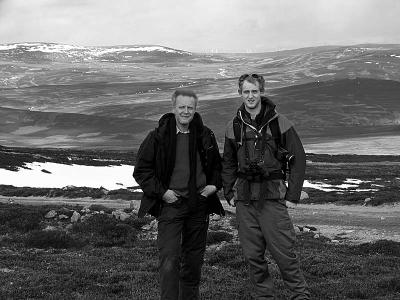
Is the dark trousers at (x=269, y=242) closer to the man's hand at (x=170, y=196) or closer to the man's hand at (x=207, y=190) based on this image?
the man's hand at (x=207, y=190)

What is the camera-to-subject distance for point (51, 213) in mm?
20000

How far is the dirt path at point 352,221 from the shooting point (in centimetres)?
1817

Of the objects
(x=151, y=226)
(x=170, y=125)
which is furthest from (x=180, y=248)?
Result: (x=151, y=226)

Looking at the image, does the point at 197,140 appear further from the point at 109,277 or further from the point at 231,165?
the point at 109,277

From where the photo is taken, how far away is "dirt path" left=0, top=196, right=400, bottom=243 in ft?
59.6

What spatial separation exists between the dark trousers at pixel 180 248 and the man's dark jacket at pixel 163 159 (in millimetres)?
238

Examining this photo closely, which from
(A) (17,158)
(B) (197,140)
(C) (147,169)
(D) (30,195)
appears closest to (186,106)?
(B) (197,140)

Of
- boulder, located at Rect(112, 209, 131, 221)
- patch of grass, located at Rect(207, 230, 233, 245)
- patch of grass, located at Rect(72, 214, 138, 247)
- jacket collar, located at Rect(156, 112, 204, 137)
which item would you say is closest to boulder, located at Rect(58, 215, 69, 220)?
patch of grass, located at Rect(72, 214, 138, 247)

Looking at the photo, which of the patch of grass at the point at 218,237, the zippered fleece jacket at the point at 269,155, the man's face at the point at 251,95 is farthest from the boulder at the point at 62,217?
the man's face at the point at 251,95

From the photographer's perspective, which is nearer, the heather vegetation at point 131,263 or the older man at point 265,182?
the older man at point 265,182

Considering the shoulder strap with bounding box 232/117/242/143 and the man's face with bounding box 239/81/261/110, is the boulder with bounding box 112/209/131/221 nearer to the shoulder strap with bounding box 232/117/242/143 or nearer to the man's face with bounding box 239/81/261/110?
the shoulder strap with bounding box 232/117/242/143

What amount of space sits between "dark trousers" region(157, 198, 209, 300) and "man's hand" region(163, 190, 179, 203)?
101 mm

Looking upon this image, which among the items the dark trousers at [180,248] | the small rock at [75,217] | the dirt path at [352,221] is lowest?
the dirt path at [352,221]

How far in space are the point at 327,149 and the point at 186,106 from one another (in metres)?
153
